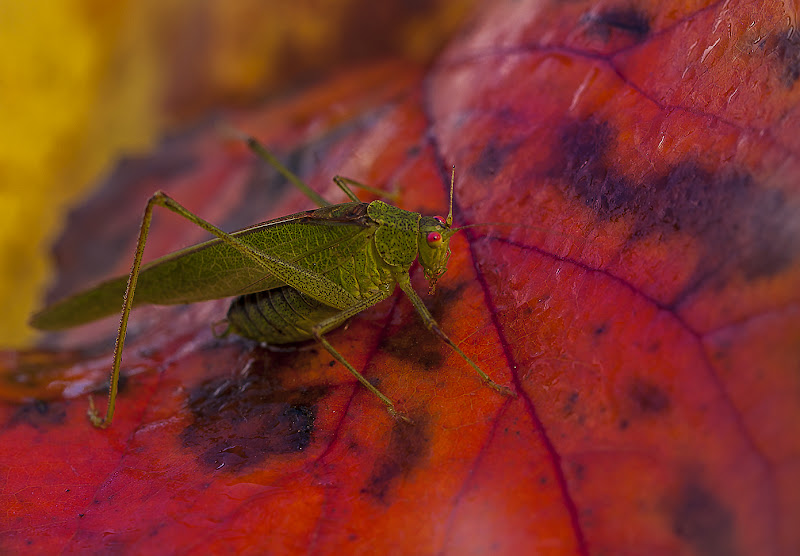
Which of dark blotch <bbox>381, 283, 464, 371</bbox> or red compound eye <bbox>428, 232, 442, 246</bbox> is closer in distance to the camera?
dark blotch <bbox>381, 283, 464, 371</bbox>

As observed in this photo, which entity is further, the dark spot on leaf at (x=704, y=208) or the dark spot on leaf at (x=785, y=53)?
the dark spot on leaf at (x=785, y=53)

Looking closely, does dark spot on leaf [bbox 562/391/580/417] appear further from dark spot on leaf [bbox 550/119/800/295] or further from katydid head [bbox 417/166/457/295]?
katydid head [bbox 417/166/457/295]

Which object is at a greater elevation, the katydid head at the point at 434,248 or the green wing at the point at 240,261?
the green wing at the point at 240,261

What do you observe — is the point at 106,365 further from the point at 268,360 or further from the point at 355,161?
the point at 355,161

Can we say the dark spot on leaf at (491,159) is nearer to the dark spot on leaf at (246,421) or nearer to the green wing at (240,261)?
the green wing at (240,261)

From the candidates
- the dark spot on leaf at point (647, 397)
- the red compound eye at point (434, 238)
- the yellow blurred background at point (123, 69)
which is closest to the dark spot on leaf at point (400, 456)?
the dark spot on leaf at point (647, 397)

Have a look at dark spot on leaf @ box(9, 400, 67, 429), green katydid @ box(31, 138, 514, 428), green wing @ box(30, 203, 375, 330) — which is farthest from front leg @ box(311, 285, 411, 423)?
dark spot on leaf @ box(9, 400, 67, 429)

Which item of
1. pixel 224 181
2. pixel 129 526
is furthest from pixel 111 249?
pixel 129 526
